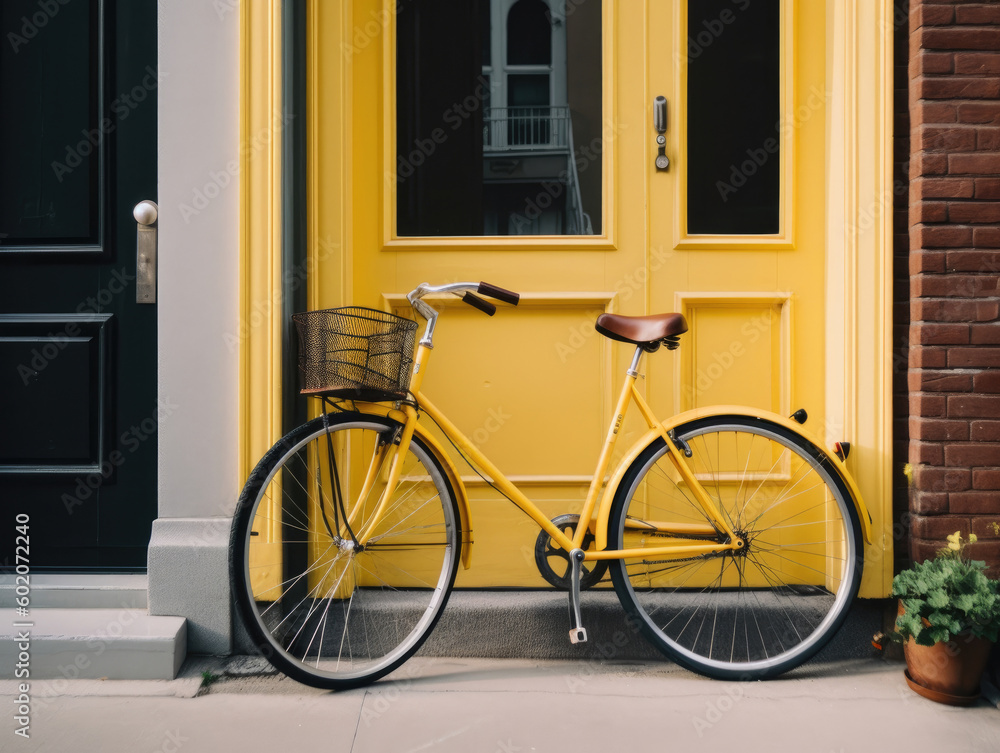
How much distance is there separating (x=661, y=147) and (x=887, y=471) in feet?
4.67

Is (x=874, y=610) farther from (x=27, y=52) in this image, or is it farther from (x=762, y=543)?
(x=27, y=52)

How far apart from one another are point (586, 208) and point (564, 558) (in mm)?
1309

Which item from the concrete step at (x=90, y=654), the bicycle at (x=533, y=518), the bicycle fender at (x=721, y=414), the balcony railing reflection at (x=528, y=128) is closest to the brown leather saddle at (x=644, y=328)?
the bicycle at (x=533, y=518)

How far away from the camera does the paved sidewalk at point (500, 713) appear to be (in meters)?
2.10

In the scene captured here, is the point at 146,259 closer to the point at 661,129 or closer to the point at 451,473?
the point at 451,473

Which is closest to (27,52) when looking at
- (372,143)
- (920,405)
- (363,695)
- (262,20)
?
(262,20)

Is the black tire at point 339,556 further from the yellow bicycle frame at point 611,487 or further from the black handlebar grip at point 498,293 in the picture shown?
the black handlebar grip at point 498,293

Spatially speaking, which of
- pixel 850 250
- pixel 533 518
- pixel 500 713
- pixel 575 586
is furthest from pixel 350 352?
pixel 850 250

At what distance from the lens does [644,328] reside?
2422 millimetres

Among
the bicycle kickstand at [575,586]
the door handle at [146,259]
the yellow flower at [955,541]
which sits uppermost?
the door handle at [146,259]

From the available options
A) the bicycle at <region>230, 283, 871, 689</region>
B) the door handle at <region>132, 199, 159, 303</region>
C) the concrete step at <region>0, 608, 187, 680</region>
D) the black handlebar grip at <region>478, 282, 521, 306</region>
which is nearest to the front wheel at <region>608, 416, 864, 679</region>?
the bicycle at <region>230, 283, 871, 689</region>

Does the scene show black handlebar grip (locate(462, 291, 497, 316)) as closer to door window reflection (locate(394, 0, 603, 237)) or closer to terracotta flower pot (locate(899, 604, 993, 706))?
door window reflection (locate(394, 0, 603, 237))

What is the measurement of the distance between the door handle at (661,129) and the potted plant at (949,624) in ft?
5.39

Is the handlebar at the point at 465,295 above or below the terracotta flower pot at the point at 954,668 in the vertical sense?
above
